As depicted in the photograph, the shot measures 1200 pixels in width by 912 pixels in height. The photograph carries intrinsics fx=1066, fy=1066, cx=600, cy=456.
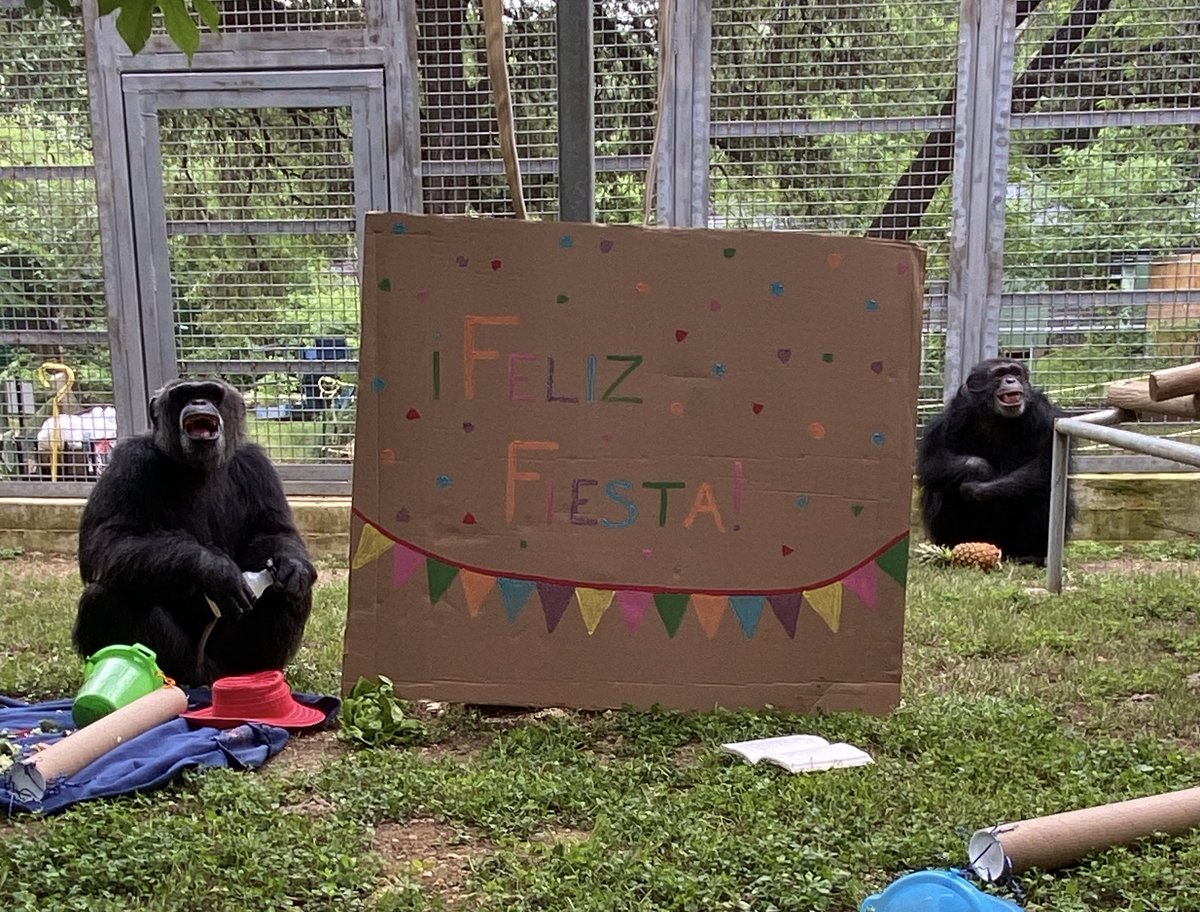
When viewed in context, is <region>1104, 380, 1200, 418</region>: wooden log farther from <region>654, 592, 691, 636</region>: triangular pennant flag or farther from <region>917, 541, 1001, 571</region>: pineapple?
<region>654, 592, 691, 636</region>: triangular pennant flag

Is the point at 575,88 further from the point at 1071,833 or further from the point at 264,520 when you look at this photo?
the point at 1071,833

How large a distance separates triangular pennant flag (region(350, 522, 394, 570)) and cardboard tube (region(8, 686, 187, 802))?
832 millimetres

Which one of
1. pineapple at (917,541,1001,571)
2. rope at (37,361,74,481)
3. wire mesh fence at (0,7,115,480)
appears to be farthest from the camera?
rope at (37,361,74,481)

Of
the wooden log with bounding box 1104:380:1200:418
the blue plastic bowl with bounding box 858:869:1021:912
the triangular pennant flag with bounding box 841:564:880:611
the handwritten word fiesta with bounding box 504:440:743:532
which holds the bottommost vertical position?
the blue plastic bowl with bounding box 858:869:1021:912

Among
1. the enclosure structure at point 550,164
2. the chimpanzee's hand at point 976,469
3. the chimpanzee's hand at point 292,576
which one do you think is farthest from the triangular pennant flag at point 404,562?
the chimpanzee's hand at point 976,469

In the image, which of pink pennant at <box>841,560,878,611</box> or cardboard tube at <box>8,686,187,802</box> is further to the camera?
pink pennant at <box>841,560,878,611</box>

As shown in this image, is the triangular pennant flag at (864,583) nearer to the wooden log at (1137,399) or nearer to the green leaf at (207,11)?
the wooden log at (1137,399)

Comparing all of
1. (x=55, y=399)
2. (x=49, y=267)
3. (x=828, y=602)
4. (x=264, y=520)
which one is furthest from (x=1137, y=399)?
(x=49, y=267)

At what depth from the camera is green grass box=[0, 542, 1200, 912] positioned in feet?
8.71

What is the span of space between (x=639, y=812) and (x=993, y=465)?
5.43 m

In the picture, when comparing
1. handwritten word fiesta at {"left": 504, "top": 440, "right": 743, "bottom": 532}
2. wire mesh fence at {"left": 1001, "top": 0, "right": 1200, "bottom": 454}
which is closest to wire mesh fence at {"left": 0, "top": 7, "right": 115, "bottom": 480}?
handwritten word fiesta at {"left": 504, "top": 440, "right": 743, "bottom": 532}

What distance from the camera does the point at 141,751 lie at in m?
3.56

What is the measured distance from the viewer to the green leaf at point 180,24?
2000 millimetres

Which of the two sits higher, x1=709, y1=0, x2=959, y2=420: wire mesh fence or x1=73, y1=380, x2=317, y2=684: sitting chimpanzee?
x1=709, y1=0, x2=959, y2=420: wire mesh fence
